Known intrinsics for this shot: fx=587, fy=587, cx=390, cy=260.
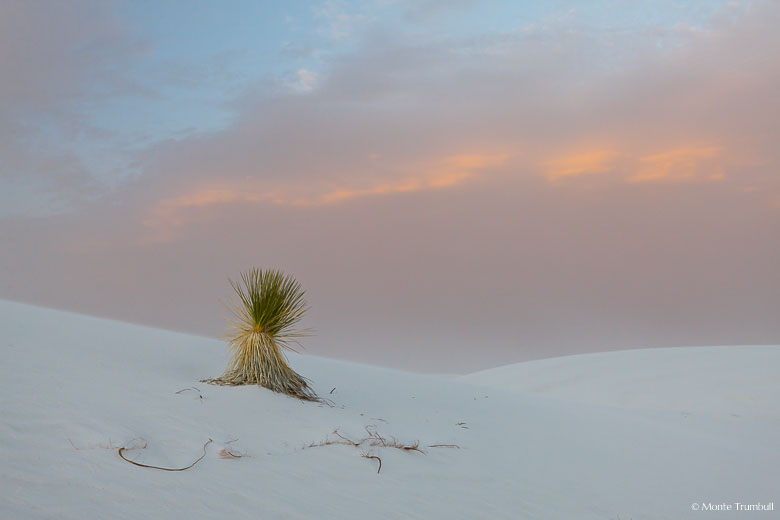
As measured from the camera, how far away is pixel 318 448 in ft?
15.8

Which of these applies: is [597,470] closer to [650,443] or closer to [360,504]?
[650,443]

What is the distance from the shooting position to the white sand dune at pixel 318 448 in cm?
349

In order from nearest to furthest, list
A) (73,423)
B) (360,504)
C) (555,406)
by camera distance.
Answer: (360,504) < (73,423) < (555,406)

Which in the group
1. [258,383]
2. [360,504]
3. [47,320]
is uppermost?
[47,320]

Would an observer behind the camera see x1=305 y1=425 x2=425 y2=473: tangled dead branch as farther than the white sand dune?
Yes

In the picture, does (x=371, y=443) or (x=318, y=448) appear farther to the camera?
(x=371, y=443)

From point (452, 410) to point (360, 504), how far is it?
3775 mm

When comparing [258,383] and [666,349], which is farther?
[666,349]

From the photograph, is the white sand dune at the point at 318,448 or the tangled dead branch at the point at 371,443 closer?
the white sand dune at the point at 318,448

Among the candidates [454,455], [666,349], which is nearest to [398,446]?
[454,455]

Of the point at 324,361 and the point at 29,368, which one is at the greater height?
the point at 324,361

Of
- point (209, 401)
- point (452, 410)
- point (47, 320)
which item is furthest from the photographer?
point (47, 320)

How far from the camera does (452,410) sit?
24.6 ft

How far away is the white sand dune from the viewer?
11.5 feet
